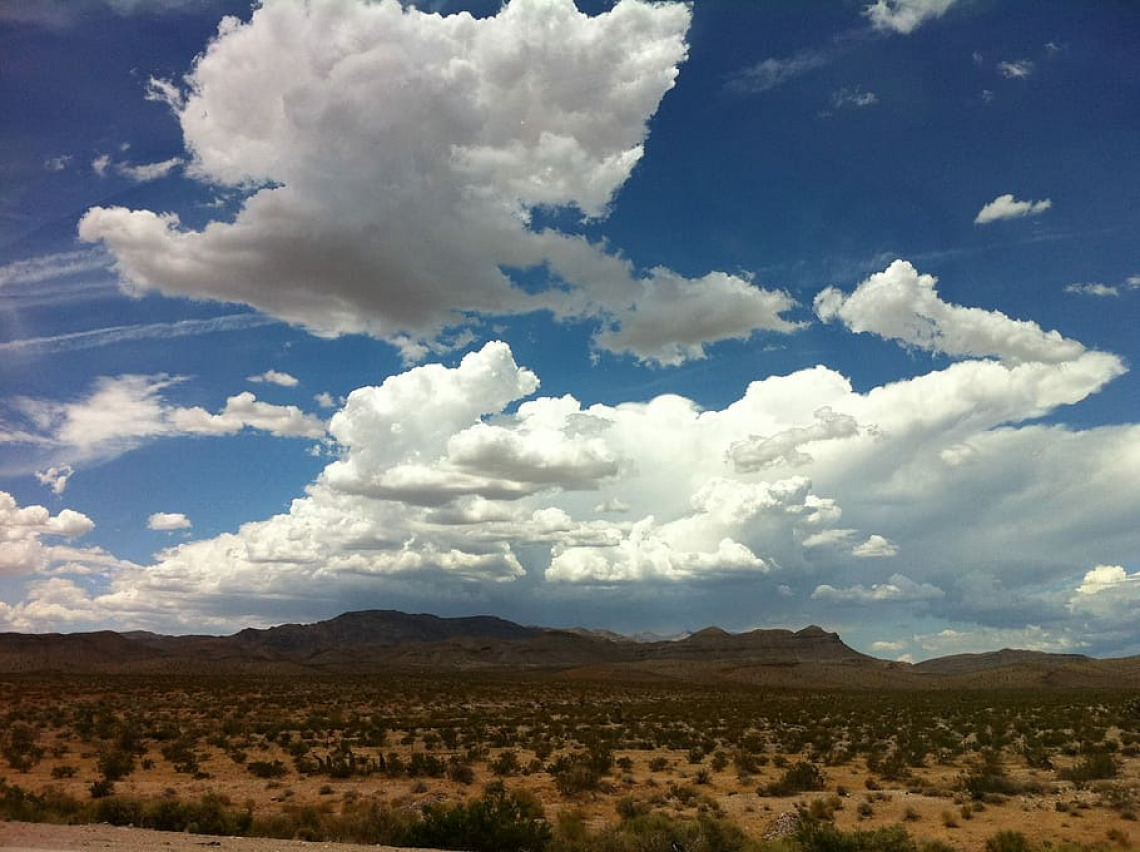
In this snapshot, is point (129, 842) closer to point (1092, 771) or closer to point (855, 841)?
point (855, 841)

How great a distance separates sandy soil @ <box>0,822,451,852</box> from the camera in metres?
16.3

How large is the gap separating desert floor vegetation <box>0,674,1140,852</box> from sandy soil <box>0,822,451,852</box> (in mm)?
1619

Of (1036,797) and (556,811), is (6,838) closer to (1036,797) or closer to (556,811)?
(556,811)

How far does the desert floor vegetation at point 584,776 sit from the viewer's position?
19734mm

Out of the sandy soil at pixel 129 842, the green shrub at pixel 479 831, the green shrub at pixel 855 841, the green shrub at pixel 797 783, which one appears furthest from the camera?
the green shrub at pixel 797 783

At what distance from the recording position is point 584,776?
27953mm

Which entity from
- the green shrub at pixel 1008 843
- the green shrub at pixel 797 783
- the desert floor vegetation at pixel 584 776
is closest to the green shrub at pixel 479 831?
the desert floor vegetation at pixel 584 776

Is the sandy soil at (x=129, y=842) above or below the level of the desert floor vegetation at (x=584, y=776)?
above

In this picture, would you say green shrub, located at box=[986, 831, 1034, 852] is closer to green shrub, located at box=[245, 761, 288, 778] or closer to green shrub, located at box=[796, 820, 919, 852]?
green shrub, located at box=[796, 820, 919, 852]

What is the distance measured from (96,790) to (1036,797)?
1127 inches

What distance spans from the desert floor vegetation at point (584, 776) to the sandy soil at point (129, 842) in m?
1.62

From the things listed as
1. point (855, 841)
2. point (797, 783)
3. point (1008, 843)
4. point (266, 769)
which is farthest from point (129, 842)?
point (797, 783)

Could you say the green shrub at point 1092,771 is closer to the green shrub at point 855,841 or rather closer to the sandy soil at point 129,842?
the green shrub at point 855,841

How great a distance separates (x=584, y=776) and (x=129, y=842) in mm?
14409
